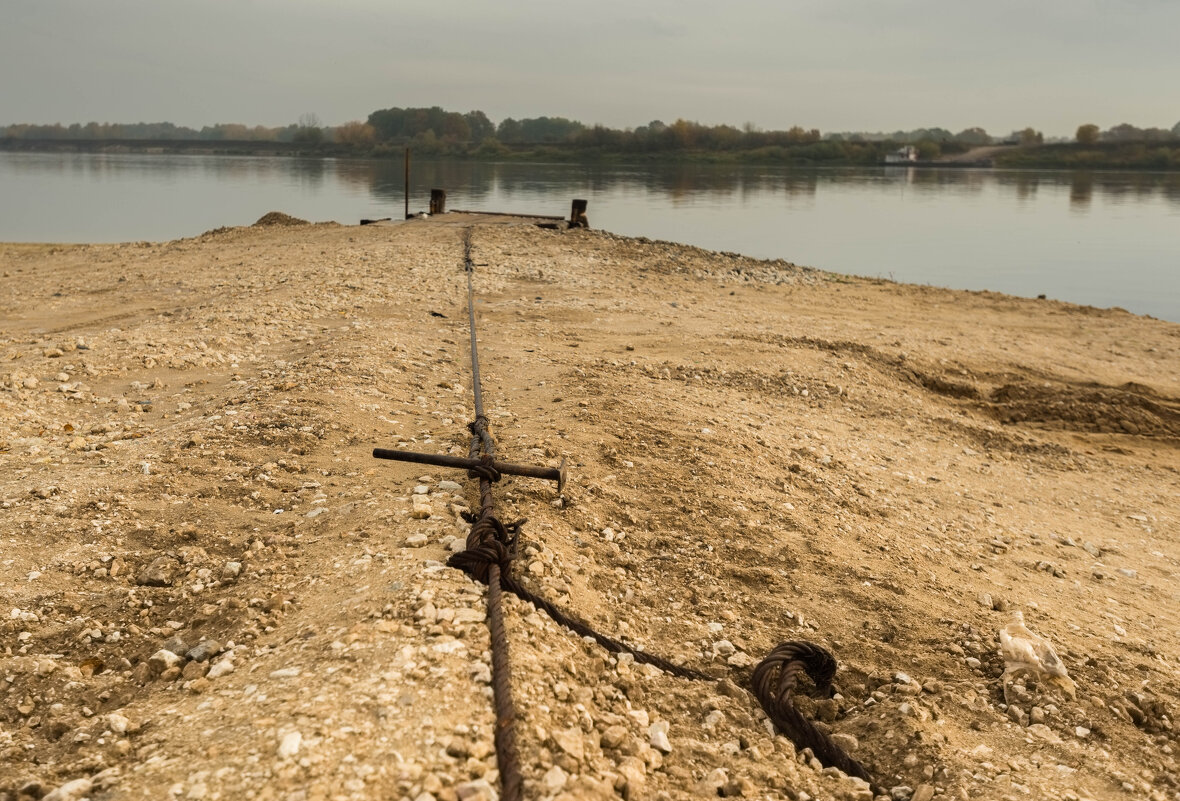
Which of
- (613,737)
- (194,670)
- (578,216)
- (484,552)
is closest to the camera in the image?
(613,737)

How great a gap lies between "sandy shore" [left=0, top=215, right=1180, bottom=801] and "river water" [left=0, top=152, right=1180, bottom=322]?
41.0 feet

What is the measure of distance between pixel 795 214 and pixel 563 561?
1307 inches

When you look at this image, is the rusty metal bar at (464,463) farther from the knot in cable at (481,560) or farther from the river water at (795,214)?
the river water at (795,214)

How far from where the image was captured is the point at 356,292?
9.52 meters

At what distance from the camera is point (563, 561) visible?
134 inches

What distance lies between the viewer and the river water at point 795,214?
21359mm

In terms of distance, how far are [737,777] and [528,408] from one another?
3.34 meters

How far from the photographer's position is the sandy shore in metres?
2.39

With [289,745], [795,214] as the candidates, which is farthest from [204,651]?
[795,214]

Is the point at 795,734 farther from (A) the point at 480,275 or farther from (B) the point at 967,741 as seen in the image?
(A) the point at 480,275

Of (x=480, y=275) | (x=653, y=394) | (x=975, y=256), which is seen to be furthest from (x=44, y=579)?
(x=975, y=256)

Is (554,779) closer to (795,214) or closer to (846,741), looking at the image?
(846,741)

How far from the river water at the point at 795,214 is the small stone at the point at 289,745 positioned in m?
17.6

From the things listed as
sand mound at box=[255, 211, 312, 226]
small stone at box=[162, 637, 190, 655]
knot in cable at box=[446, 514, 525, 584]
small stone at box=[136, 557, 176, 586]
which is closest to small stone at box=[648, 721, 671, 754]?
knot in cable at box=[446, 514, 525, 584]
